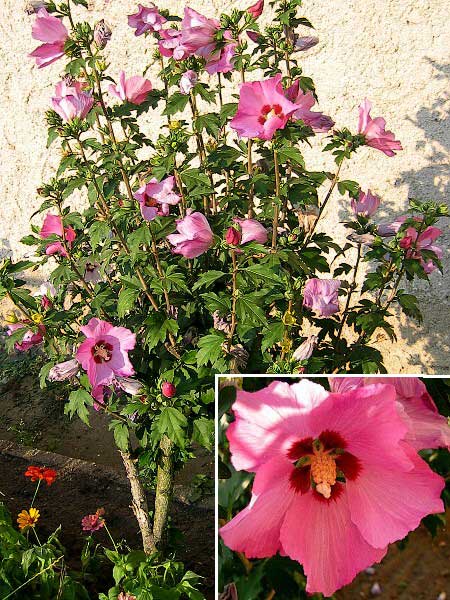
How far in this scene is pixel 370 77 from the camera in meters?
3.07

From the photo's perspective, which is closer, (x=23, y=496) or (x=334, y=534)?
(x=334, y=534)

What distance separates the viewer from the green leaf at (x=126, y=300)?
1.60 m

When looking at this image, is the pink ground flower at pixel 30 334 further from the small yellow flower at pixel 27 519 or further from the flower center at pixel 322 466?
the flower center at pixel 322 466

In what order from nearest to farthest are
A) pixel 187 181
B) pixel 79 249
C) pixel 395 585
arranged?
→ pixel 395 585 < pixel 187 181 < pixel 79 249

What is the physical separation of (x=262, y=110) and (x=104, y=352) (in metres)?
0.64

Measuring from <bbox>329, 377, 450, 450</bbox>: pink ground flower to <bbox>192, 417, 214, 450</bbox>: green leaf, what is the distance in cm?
103

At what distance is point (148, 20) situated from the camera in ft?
5.72

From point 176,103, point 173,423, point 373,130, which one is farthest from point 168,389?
point 373,130

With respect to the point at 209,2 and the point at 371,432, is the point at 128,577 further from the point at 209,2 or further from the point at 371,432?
the point at 209,2

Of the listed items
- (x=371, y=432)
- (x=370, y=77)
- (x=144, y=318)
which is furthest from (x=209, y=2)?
(x=371, y=432)

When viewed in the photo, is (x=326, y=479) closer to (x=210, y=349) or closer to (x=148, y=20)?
(x=210, y=349)

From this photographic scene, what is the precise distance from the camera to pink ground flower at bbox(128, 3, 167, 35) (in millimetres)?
1742

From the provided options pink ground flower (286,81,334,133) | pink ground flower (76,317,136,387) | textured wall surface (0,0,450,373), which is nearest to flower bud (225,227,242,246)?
pink ground flower (76,317,136,387)

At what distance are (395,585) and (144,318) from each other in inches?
50.4
